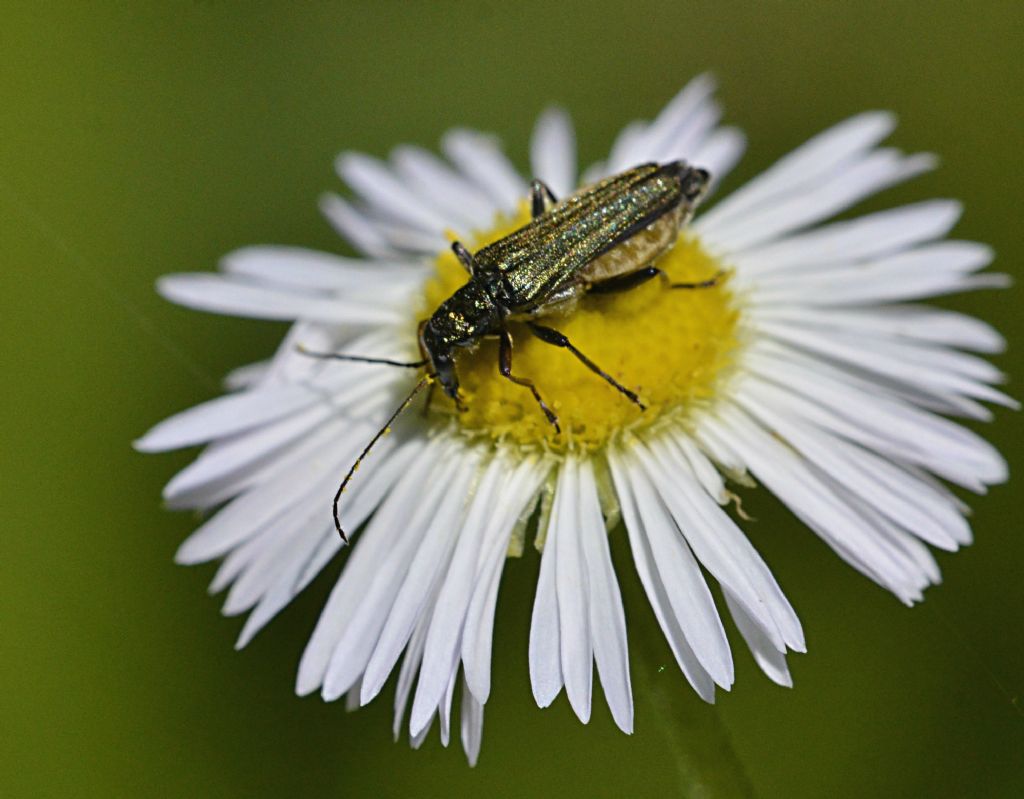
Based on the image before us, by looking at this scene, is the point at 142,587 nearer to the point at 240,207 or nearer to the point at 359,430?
the point at 359,430

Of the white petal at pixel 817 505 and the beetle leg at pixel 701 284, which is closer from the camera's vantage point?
the white petal at pixel 817 505

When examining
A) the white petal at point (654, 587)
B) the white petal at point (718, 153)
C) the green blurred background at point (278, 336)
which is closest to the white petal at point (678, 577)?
the white petal at point (654, 587)

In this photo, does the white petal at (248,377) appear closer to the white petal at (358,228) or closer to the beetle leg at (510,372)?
the white petal at (358,228)

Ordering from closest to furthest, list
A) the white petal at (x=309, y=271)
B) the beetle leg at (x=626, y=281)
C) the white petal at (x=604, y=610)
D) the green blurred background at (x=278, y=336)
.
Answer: the white petal at (x=604, y=610)
the beetle leg at (x=626, y=281)
the green blurred background at (x=278, y=336)
the white petal at (x=309, y=271)

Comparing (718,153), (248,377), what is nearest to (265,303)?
(248,377)

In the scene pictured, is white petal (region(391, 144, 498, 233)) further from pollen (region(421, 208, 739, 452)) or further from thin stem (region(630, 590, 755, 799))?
thin stem (region(630, 590, 755, 799))

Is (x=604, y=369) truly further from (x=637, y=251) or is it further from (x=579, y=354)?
(x=637, y=251)
